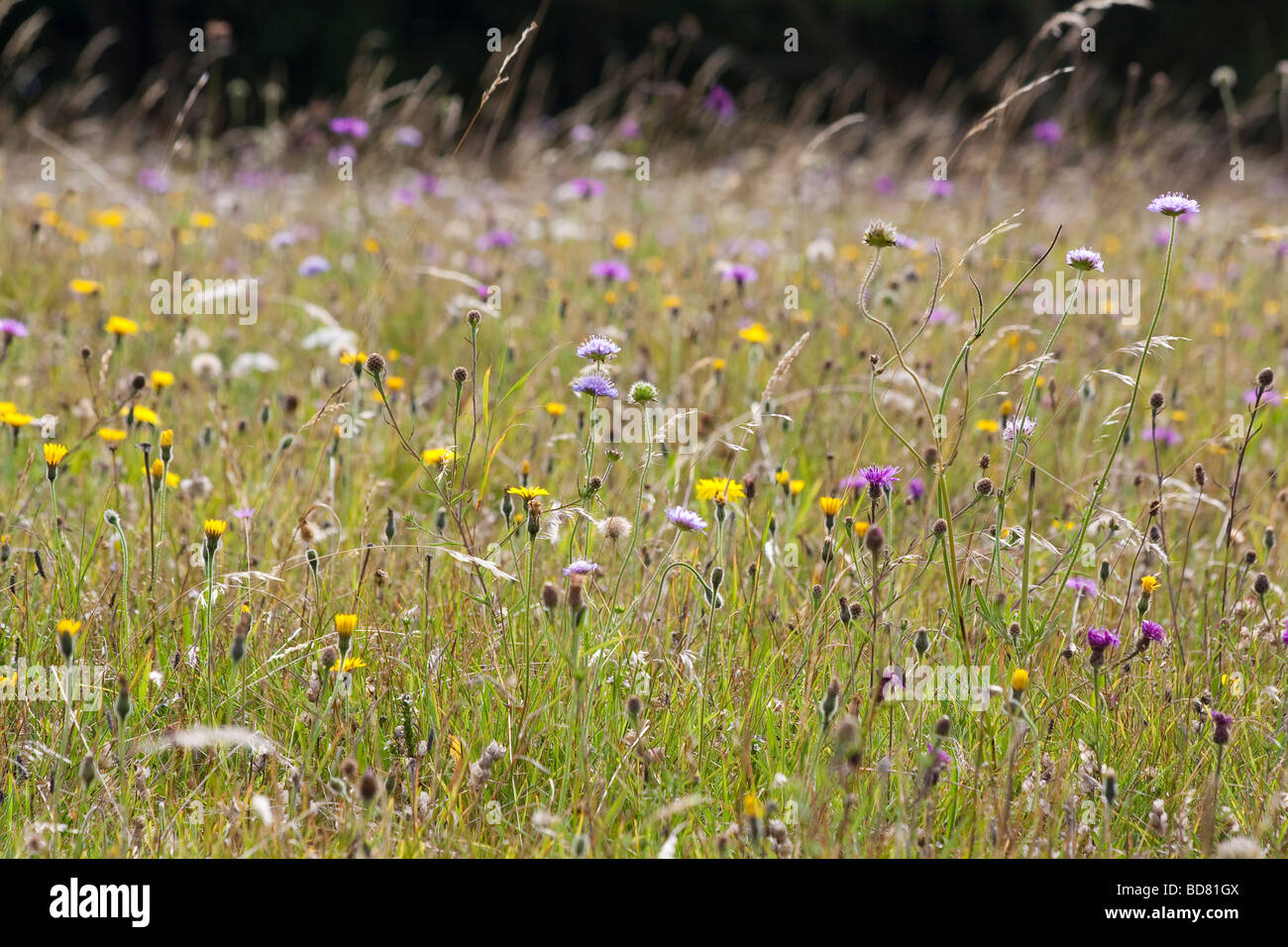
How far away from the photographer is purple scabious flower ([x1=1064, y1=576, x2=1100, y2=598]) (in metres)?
1.74

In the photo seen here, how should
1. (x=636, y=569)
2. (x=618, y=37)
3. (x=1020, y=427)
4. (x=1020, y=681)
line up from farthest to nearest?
(x=618, y=37) → (x=636, y=569) → (x=1020, y=427) → (x=1020, y=681)

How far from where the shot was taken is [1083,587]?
177cm

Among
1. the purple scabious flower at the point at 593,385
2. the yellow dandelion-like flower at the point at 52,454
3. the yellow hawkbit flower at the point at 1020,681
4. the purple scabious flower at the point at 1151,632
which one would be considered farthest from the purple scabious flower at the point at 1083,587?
the yellow dandelion-like flower at the point at 52,454

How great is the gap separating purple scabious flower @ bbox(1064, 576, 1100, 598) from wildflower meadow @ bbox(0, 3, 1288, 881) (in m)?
0.03

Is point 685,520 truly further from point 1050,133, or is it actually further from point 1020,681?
point 1050,133

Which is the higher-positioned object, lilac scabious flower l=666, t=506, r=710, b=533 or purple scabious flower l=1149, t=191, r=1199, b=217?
purple scabious flower l=1149, t=191, r=1199, b=217

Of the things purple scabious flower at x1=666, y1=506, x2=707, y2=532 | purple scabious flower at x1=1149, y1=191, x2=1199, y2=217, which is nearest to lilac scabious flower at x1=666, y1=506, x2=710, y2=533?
purple scabious flower at x1=666, y1=506, x2=707, y2=532

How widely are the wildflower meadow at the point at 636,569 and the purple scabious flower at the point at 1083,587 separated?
0.09 feet

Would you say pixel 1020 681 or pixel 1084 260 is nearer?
pixel 1020 681

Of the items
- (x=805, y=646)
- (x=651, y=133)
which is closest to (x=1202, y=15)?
(x=651, y=133)

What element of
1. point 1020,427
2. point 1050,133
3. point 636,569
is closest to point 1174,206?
point 1020,427

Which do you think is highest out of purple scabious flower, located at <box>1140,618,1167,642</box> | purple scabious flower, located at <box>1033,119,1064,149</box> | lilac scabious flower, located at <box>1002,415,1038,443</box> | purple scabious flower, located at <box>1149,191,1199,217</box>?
purple scabious flower, located at <box>1033,119,1064,149</box>

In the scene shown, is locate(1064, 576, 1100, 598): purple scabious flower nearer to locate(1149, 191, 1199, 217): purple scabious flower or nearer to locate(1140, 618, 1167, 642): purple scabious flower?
locate(1140, 618, 1167, 642): purple scabious flower

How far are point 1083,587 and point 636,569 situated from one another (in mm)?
729
